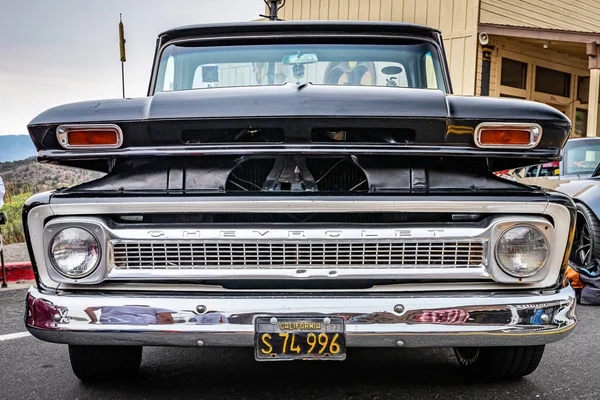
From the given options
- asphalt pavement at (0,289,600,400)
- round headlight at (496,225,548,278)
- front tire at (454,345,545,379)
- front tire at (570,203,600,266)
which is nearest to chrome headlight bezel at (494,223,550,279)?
round headlight at (496,225,548,278)

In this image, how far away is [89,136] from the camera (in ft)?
8.09

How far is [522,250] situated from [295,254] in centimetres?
85

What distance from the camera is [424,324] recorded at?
7.48 ft

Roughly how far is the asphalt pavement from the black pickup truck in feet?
2.24

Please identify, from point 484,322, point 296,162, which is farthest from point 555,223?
point 296,162

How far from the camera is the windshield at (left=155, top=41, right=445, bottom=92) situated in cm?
353

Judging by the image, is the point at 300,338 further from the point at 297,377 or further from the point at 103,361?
the point at 103,361

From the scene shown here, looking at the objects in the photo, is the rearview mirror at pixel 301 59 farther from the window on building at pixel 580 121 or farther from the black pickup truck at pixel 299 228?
the window on building at pixel 580 121

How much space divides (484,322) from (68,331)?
1503mm

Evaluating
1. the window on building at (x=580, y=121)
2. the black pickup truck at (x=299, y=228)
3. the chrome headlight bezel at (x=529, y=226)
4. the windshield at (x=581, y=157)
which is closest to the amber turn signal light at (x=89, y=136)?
the black pickup truck at (x=299, y=228)

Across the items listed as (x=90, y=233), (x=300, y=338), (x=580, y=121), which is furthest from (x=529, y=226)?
(x=580, y=121)

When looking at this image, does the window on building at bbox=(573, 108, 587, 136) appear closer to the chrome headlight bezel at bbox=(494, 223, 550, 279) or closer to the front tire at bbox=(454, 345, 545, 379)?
the front tire at bbox=(454, 345, 545, 379)

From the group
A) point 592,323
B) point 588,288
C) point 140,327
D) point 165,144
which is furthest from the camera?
point 588,288

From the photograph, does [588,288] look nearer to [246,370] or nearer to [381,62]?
[381,62]
